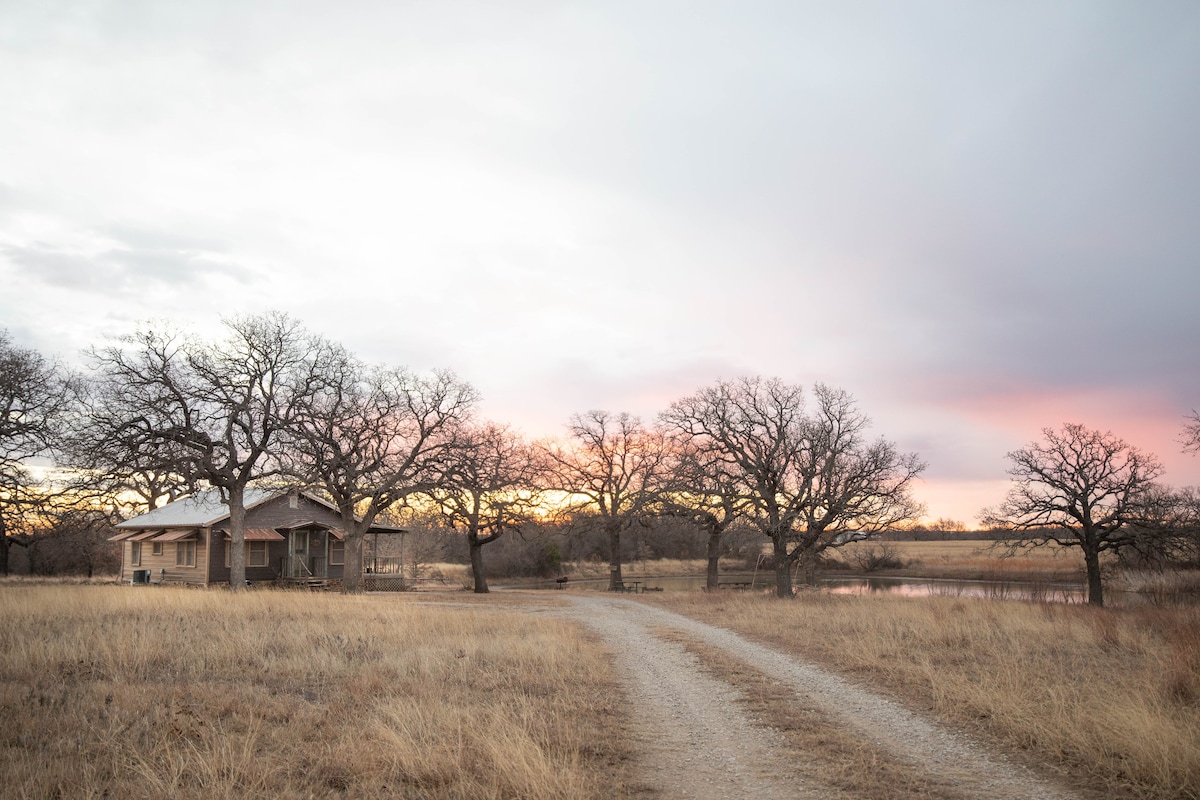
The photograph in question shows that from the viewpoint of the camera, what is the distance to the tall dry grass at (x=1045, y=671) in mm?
6465

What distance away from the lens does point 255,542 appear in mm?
39406

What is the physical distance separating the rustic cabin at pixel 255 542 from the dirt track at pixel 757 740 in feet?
100

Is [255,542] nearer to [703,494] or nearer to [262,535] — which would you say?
[262,535]

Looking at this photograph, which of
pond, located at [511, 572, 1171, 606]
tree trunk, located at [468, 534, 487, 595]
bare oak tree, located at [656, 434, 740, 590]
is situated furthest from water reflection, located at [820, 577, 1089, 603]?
tree trunk, located at [468, 534, 487, 595]

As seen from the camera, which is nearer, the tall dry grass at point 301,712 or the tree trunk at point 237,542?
the tall dry grass at point 301,712

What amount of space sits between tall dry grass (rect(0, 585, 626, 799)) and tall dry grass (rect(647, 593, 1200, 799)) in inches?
163

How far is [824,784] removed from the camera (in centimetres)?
616

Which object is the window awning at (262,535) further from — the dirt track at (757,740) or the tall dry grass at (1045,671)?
the dirt track at (757,740)

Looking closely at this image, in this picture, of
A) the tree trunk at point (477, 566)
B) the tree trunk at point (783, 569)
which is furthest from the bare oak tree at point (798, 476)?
the tree trunk at point (477, 566)

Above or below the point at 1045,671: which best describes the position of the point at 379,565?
below

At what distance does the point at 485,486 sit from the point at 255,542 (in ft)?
47.2

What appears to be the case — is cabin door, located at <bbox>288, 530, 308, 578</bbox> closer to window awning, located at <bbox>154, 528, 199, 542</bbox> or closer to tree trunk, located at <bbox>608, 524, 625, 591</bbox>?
window awning, located at <bbox>154, 528, 199, 542</bbox>

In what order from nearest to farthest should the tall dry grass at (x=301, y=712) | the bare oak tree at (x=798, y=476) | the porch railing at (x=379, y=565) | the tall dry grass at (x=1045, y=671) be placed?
the tall dry grass at (x=301, y=712), the tall dry grass at (x=1045, y=671), the bare oak tree at (x=798, y=476), the porch railing at (x=379, y=565)

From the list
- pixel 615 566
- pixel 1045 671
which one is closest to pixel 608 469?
pixel 615 566
